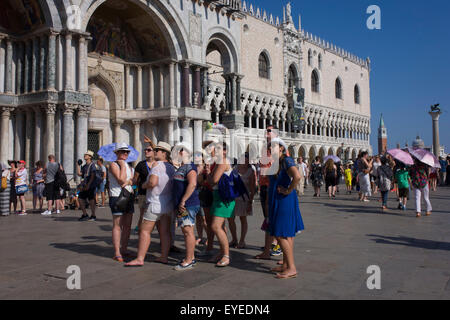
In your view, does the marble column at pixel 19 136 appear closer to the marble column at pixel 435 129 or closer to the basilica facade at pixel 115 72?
the basilica facade at pixel 115 72

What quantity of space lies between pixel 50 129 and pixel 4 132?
2072 millimetres

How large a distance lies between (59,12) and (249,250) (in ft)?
39.7

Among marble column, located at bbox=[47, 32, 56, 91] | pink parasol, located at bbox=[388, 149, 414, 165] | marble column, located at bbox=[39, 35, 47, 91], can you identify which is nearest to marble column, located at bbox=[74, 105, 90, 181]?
marble column, located at bbox=[47, 32, 56, 91]

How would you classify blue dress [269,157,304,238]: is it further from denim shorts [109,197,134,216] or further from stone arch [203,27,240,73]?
stone arch [203,27,240,73]

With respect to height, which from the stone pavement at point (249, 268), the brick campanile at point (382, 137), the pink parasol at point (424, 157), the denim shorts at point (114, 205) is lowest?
the stone pavement at point (249, 268)

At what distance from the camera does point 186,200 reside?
15.7ft

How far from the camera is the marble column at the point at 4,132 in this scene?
46.9ft

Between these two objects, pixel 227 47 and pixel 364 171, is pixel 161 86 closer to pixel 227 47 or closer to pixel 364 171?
pixel 227 47

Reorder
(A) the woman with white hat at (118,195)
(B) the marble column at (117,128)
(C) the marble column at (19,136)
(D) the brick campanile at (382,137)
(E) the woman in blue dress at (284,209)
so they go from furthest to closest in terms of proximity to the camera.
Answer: (D) the brick campanile at (382,137) < (B) the marble column at (117,128) < (C) the marble column at (19,136) < (A) the woman with white hat at (118,195) < (E) the woman in blue dress at (284,209)

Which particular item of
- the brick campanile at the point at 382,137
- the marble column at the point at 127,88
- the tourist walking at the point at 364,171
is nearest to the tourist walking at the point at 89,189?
the tourist walking at the point at 364,171

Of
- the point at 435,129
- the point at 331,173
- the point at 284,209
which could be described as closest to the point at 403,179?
the point at 331,173

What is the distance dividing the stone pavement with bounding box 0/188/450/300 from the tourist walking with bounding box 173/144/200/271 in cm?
21

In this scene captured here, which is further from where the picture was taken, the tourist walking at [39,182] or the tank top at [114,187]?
the tourist walking at [39,182]

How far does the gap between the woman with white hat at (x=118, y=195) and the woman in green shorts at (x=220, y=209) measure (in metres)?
1.20
